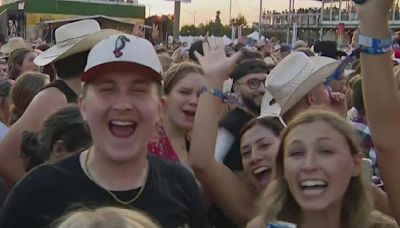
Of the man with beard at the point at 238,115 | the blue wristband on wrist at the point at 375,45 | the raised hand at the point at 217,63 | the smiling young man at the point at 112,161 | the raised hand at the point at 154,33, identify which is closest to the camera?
the blue wristband on wrist at the point at 375,45

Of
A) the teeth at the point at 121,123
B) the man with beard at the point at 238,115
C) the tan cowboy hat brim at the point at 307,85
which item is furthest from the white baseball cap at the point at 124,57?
the tan cowboy hat brim at the point at 307,85

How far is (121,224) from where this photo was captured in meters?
1.72

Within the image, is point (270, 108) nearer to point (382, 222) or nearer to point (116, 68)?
point (382, 222)

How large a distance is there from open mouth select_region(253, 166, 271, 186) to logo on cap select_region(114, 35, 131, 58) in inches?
40.9

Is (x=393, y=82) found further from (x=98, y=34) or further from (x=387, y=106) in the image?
(x=98, y=34)

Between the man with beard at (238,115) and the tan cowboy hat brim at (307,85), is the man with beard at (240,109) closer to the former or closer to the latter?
the man with beard at (238,115)

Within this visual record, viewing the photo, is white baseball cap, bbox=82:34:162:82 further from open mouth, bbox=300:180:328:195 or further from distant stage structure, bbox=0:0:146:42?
distant stage structure, bbox=0:0:146:42

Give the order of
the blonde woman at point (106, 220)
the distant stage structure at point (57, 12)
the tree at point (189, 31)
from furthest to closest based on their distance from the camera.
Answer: the tree at point (189, 31) < the distant stage structure at point (57, 12) < the blonde woman at point (106, 220)

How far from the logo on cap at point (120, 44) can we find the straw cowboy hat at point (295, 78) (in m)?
1.26

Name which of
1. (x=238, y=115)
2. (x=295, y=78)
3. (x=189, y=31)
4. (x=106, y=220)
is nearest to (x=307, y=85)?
(x=295, y=78)

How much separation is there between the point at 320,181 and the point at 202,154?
2.51 ft

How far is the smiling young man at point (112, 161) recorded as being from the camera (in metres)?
2.32

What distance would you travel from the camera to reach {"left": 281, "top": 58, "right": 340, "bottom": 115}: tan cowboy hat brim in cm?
356

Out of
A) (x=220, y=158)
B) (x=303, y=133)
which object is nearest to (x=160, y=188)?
(x=303, y=133)
